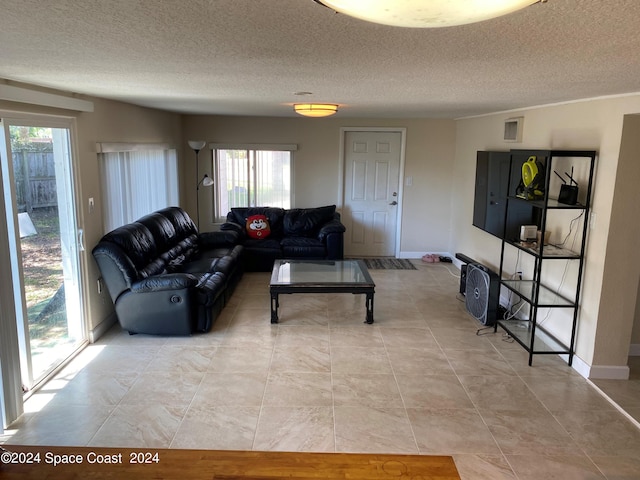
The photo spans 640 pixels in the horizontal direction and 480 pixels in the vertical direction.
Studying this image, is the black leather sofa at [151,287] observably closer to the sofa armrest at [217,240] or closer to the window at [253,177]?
the sofa armrest at [217,240]

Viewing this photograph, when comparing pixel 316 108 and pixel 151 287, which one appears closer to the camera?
pixel 151 287

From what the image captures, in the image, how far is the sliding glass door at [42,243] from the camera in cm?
316

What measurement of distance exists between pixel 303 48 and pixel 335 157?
556cm

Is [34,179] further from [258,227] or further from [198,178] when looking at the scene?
[198,178]

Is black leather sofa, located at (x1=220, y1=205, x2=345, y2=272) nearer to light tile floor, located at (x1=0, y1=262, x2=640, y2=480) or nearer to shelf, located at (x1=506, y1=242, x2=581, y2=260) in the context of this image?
light tile floor, located at (x1=0, y1=262, x2=640, y2=480)

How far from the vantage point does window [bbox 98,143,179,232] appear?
462 cm

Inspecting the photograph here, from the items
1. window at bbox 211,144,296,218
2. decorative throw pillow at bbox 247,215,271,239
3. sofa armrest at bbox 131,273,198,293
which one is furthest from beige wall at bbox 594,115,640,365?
window at bbox 211,144,296,218

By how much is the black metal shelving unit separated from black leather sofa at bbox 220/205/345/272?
2.56 meters

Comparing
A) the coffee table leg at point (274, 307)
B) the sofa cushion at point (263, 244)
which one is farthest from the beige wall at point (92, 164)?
the sofa cushion at point (263, 244)

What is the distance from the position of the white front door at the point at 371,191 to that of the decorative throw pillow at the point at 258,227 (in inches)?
51.5

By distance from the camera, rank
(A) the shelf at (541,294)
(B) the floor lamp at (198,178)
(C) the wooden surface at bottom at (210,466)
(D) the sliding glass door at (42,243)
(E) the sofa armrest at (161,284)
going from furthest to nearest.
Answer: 1. (B) the floor lamp at (198,178)
2. (E) the sofa armrest at (161,284)
3. (A) the shelf at (541,294)
4. (D) the sliding glass door at (42,243)
5. (C) the wooden surface at bottom at (210,466)

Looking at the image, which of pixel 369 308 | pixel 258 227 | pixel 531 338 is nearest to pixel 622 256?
pixel 531 338

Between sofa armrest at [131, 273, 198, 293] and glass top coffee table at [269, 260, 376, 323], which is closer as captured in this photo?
sofa armrest at [131, 273, 198, 293]

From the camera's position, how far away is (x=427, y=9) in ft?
2.71
